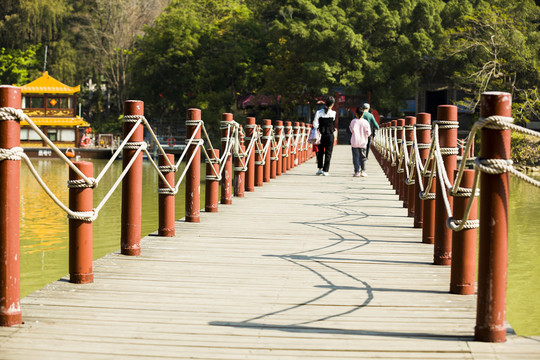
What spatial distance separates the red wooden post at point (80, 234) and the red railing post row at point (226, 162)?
4.62m

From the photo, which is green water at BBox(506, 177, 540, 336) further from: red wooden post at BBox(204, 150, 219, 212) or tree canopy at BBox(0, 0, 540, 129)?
tree canopy at BBox(0, 0, 540, 129)

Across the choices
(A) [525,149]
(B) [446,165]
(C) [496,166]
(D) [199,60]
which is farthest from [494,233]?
(D) [199,60]

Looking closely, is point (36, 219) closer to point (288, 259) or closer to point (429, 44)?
point (288, 259)

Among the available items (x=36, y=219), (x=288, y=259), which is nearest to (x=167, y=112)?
(x=36, y=219)

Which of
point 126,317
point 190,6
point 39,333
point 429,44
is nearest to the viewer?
point 39,333

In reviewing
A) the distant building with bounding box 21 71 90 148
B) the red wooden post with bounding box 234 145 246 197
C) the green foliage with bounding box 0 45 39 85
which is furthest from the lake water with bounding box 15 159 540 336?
the green foliage with bounding box 0 45 39 85

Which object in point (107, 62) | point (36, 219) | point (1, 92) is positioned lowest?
point (36, 219)

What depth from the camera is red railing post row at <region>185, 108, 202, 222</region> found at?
26.2 ft

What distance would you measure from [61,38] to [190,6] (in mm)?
9818

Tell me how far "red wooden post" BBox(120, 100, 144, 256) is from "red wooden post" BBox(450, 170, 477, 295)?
245 cm

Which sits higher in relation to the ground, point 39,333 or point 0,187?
point 0,187

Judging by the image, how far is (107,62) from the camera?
56.0 meters

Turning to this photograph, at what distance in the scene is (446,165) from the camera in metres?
5.88

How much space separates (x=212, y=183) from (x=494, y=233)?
5.65 metres
